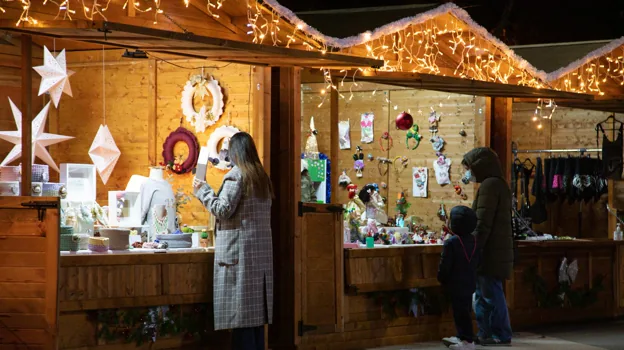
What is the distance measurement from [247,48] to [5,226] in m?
2.25

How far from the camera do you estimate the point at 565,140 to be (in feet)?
50.6

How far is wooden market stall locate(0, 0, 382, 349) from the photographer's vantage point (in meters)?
6.71

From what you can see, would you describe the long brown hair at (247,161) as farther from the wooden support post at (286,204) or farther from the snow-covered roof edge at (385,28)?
the snow-covered roof edge at (385,28)

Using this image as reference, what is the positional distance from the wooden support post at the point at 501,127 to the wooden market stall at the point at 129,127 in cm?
284

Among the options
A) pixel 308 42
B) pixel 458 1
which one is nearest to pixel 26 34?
pixel 308 42

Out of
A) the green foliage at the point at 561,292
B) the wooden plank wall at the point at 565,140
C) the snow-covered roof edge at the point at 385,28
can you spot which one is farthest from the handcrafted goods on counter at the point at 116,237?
the wooden plank wall at the point at 565,140

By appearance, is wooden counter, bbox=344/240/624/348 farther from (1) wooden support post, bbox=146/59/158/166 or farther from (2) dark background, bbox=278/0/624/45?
(2) dark background, bbox=278/0/624/45

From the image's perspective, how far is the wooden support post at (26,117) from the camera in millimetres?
6809

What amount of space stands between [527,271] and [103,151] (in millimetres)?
4979

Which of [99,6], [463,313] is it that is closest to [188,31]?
[99,6]

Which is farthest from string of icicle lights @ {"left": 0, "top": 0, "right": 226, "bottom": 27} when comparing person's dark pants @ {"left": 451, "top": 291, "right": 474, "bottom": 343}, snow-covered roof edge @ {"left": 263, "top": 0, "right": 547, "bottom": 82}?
person's dark pants @ {"left": 451, "top": 291, "right": 474, "bottom": 343}

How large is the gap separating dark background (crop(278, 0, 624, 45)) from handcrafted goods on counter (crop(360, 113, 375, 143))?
9340 mm

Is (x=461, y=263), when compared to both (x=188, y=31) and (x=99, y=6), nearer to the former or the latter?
(x=188, y=31)

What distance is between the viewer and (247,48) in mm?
7254
